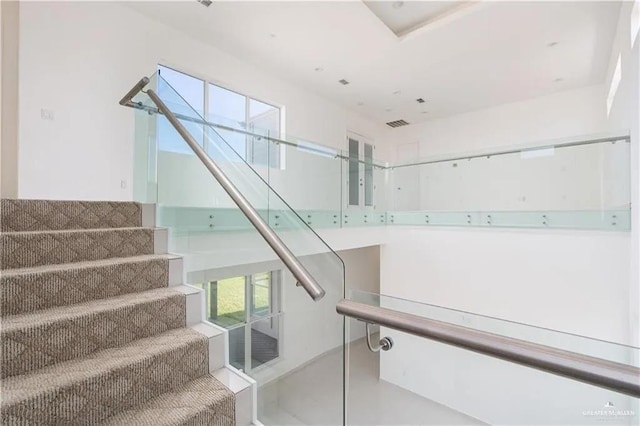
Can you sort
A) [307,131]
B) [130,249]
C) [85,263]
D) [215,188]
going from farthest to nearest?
[307,131]
[215,188]
[130,249]
[85,263]

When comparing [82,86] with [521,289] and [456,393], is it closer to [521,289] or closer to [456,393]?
[521,289]

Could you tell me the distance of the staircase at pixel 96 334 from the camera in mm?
1067

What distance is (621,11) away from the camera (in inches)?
140

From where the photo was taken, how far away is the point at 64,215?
75.5 inches

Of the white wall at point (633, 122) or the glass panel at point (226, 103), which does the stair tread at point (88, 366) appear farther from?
the white wall at point (633, 122)

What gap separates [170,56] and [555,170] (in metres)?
5.67

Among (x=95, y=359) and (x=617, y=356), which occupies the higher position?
(x=617, y=356)

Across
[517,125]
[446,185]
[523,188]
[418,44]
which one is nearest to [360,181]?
[446,185]

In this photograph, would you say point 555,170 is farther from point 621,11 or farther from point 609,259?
point 621,11

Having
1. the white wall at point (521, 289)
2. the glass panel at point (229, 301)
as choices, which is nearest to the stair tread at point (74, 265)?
the glass panel at point (229, 301)

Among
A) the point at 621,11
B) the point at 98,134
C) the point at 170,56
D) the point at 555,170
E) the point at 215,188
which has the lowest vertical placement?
the point at 215,188

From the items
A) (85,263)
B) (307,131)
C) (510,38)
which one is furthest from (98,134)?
(510,38)

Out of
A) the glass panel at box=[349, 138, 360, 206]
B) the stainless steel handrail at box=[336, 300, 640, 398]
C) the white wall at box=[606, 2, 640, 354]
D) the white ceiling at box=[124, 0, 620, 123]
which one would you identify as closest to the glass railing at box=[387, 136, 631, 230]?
the white wall at box=[606, 2, 640, 354]

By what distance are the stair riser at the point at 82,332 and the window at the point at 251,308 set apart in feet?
6.48
